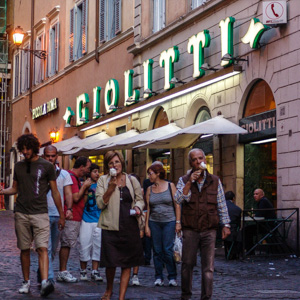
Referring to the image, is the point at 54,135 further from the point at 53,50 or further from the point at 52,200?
the point at 52,200

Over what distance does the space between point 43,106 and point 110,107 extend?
10.0 meters

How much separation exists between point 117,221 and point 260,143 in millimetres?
9525

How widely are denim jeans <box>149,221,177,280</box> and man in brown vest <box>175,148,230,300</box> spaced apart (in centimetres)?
205

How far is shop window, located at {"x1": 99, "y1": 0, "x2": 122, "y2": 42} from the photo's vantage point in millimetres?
27438

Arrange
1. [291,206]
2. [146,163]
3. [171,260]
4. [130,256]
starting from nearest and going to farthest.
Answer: [130,256], [171,260], [291,206], [146,163]

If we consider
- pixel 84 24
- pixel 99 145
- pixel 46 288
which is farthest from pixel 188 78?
pixel 46 288

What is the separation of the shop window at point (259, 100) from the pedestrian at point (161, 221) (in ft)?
20.6

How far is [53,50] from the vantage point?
114 ft

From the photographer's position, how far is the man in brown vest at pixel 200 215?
29.4 ft

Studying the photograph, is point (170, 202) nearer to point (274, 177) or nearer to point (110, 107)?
point (274, 177)

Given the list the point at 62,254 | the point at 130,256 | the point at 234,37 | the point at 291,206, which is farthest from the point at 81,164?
the point at 234,37

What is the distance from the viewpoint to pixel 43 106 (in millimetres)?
35594

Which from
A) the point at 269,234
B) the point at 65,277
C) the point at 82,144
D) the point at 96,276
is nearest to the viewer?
the point at 65,277

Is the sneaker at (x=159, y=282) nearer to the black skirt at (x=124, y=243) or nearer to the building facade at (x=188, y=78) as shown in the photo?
the black skirt at (x=124, y=243)
